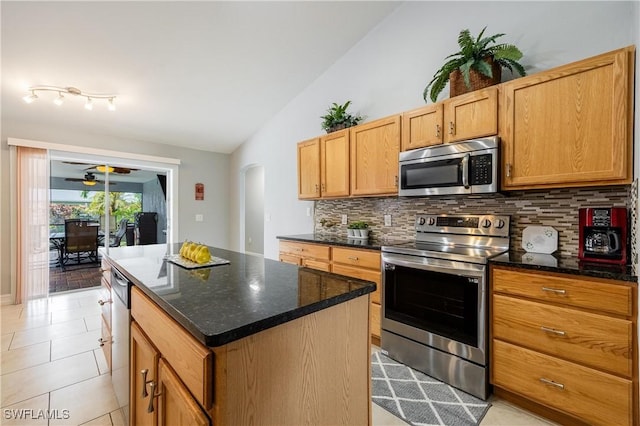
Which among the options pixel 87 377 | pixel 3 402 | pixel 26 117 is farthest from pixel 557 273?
pixel 26 117

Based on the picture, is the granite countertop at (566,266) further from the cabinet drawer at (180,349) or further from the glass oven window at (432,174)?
the cabinet drawer at (180,349)

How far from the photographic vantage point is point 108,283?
1.95m

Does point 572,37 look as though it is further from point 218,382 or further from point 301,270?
point 218,382

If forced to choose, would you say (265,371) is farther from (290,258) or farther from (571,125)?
(290,258)

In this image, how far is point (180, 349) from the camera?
2.85 feet

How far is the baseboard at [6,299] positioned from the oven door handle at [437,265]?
15.5 feet

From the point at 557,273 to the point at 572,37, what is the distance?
5.43 ft

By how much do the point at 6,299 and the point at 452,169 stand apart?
539cm

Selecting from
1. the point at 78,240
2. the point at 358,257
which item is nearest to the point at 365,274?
the point at 358,257

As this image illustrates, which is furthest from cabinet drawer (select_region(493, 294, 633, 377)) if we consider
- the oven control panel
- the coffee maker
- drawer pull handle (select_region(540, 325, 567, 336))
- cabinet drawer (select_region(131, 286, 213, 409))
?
cabinet drawer (select_region(131, 286, 213, 409))

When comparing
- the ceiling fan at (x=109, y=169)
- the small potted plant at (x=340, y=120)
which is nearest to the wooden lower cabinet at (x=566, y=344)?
the small potted plant at (x=340, y=120)

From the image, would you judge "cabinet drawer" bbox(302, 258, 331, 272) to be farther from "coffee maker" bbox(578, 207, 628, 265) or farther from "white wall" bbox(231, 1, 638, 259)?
"coffee maker" bbox(578, 207, 628, 265)

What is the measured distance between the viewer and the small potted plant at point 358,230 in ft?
10.2

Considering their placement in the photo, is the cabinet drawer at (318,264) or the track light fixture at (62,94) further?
the track light fixture at (62,94)
